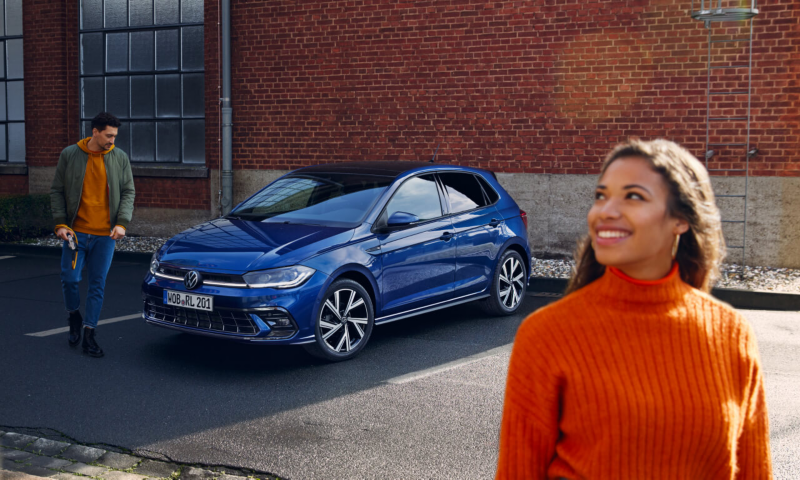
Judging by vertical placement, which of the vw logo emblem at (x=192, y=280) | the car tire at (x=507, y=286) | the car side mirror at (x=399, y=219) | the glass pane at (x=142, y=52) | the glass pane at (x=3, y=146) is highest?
the glass pane at (x=142, y=52)

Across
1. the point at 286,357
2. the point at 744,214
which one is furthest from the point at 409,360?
the point at 744,214

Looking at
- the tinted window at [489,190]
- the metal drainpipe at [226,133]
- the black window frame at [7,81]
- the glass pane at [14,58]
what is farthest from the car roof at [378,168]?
the glass pane at [14,58]

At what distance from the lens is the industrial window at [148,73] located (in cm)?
1530

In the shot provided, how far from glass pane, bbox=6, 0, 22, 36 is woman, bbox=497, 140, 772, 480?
17.7m

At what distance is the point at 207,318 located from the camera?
6.44 m

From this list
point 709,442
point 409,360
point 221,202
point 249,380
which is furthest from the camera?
point 221,202

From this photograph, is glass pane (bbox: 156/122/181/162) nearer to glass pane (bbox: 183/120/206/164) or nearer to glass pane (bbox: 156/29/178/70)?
glass pane (bbox: 183/120/206/164)

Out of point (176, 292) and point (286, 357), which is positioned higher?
point (176, 292)

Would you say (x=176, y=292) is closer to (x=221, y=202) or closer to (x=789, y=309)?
(x=789, y=309)

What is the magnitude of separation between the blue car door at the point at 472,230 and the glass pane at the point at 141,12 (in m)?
9.59

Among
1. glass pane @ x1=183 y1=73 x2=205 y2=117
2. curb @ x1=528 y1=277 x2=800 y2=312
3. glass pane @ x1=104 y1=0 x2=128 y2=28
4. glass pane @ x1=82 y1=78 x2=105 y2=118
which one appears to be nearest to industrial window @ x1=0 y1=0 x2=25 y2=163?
glass pane @ x1=82 y1=78 x2=105 y2=118

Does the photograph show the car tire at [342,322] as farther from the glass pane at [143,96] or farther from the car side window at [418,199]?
the glass pane at [143,96]

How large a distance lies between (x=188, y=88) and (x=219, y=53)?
1093 millimetres

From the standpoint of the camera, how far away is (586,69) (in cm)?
1209
